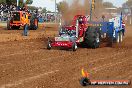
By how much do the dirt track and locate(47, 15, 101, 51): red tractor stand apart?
672mm

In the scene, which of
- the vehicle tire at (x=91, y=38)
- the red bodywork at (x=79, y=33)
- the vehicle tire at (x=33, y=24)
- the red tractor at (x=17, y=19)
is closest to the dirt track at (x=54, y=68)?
the red bodywork at (x=79, y=33)

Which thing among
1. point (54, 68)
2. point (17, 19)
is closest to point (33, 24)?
point (17, 19)

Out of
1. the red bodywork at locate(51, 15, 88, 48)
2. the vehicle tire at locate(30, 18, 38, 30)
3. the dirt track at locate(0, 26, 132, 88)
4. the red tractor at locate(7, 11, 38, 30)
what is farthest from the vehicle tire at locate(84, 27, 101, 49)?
the vehicle tire at locate(30, 18, 38, 30)

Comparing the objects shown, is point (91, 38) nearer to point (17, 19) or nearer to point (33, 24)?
point (17, 19)

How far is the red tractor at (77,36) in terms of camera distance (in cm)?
1589

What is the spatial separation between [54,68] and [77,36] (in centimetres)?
572

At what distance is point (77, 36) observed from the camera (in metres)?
16.5

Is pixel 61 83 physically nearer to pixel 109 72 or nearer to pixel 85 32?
pixel 109 72

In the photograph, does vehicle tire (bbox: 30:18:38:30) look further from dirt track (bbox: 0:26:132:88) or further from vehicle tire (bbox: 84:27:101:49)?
dirt track (bbox: 0:26:132:88)

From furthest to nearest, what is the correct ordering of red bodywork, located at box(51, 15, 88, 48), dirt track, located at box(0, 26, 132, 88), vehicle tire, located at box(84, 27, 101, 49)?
vehicle tire, located at box(84, 27, 101, 49) → red bodywork, located at box(51, 15, 88, 48) → dirt track, located at box(0, 26, 132, 88)

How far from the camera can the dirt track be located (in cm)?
888

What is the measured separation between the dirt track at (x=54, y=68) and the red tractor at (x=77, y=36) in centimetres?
67

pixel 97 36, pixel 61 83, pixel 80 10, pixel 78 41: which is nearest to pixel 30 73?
pixel 61 83

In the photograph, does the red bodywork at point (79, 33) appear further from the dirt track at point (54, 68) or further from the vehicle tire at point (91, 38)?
the dirt track at point (54, 68)
